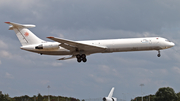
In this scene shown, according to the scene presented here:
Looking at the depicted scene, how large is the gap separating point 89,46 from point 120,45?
16.1ft

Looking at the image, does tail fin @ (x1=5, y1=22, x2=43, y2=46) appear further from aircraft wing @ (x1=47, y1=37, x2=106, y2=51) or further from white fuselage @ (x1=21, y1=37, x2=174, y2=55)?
aircraft wing @ (x1=47, y1=37, x2=106, y2=51)

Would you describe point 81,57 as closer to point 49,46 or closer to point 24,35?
point 49,46

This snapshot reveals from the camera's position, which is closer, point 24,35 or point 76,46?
point 76,46

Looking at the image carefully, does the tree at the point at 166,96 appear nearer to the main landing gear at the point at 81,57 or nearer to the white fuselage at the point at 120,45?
the white fuselage at the point at 120,45

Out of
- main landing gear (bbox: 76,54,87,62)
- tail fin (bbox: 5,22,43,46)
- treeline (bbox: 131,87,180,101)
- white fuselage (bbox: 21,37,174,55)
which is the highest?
tail fin (bbox: 5,22,43,46)

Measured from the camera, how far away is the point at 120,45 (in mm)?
49625

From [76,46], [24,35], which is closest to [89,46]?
[76,46]

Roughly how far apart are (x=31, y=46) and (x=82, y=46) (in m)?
8.62

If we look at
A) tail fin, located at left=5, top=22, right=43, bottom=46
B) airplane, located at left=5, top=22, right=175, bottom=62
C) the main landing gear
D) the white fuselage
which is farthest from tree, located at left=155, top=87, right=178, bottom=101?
tail fin, located at left=5, top=22, right=43, bottom=46

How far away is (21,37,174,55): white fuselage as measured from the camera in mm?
49719

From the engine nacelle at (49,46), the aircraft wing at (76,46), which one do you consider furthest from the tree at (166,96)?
the engine nacelle at (49,46)

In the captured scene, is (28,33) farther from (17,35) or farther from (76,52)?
(76,52)

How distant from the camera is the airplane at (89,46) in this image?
4966cm

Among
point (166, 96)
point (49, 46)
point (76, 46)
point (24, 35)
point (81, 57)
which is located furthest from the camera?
point (166, 96)
